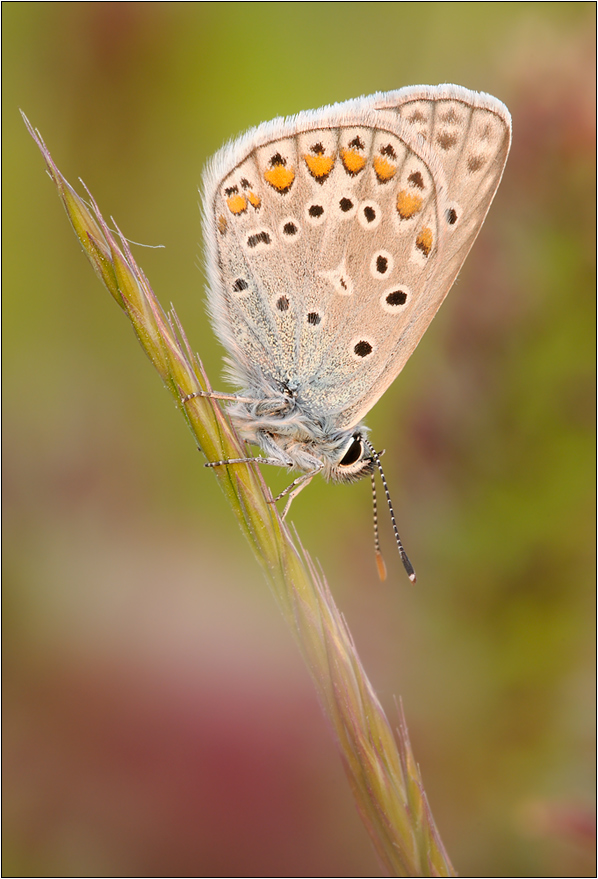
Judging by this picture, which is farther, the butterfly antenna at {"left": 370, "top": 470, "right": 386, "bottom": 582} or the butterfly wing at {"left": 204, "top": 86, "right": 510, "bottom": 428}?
the butterfly antenna at {"left": 370, "top": 470, "right": 386, "bottom": 582}

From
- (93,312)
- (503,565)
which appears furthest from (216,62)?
(503,565)

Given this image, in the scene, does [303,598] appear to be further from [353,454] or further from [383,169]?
[383,169]

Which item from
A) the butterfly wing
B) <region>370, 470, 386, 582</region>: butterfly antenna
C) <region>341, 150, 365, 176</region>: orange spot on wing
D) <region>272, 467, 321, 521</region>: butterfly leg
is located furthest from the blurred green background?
<region>341, 150, 365, 176</region>: orange spot on wing

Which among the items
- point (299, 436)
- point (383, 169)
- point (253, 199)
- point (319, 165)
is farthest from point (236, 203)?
point (299, 436)

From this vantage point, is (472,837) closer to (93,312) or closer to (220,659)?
(220,659)

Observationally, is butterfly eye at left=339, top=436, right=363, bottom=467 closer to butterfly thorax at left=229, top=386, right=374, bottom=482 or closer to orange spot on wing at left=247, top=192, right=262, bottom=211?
butterfly thorax at left=229, top=386, right=374, bottom=482

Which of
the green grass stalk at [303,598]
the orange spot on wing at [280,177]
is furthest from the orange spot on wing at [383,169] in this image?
the green grass stalk at [303,598]

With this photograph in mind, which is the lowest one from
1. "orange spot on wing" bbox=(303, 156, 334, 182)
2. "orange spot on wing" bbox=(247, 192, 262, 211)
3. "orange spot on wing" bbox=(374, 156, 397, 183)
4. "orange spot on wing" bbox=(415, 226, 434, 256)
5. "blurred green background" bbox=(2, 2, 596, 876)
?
"blurred green background" bbox=(2, 2, 596, 876)
